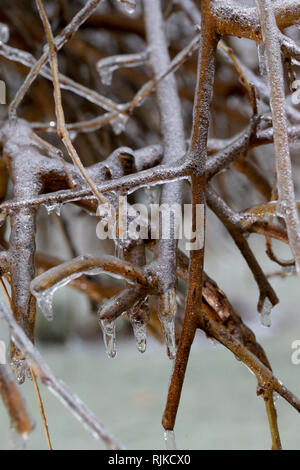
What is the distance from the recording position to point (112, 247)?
1.20 m

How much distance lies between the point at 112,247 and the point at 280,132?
33.5 inches

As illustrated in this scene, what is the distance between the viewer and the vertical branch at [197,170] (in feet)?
1.51

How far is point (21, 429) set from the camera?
0.98 feet

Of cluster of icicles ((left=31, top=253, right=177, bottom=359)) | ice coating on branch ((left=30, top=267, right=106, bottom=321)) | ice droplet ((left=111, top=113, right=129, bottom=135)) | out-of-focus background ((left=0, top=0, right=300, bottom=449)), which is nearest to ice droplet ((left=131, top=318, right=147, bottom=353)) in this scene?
cluster of icicles ((left=31, top=253, right=177, bottom=359))

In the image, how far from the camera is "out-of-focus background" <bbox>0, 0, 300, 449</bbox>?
1235 millimetres

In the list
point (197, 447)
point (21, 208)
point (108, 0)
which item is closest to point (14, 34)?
point (108, 0)

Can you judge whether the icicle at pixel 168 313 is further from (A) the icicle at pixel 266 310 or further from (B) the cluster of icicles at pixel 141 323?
(A) the icicle at pixel 266 310

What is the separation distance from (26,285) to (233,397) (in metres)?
1.28

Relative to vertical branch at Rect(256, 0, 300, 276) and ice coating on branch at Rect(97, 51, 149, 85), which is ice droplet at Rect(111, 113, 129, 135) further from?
vertical branch at Rect(256, 0, 300, 276)

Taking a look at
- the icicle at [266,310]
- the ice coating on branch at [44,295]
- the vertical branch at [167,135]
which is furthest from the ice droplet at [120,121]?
the ice coating on branch at [44,295]

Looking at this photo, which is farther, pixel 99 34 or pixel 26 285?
pixel 99 34

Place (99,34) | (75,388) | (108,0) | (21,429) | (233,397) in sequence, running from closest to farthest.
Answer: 1. (21,429)
2. (108,0)
3. (99,34)
4. (233,397)
5. (75,388)

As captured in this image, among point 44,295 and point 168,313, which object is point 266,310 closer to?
point 168,313
